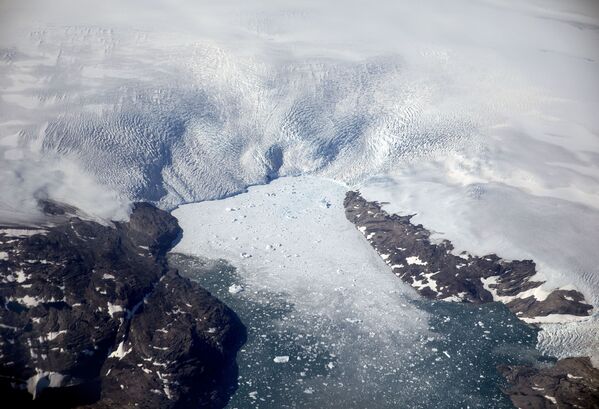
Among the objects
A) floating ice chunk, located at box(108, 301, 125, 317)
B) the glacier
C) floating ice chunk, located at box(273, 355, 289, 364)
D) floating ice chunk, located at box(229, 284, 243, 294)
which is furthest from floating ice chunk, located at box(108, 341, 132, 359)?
the glacier

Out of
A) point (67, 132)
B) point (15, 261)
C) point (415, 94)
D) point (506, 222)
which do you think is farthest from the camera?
point (415, 94)

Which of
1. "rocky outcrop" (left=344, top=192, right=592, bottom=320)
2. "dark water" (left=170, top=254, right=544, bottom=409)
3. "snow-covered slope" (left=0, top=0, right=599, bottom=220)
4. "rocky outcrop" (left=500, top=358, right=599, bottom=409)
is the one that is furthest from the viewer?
"snow-covered slope" (left=0, top=0, right=599, bottom=220)

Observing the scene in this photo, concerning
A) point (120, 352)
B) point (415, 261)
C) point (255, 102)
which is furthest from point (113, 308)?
point (255, 102)

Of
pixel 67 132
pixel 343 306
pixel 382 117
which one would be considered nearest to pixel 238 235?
pixel 343 306

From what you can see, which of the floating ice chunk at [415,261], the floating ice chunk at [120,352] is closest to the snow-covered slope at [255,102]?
the floating ice chunk at [415,261]

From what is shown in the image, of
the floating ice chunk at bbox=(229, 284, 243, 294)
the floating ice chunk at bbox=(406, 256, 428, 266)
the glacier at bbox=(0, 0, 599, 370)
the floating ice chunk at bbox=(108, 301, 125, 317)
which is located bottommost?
the floating ice chunk at bbox=(229, 284, 243, 294)

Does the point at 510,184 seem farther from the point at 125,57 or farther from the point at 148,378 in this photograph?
the point at 125,57

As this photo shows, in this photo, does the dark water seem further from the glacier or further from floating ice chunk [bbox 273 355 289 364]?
the glacier
